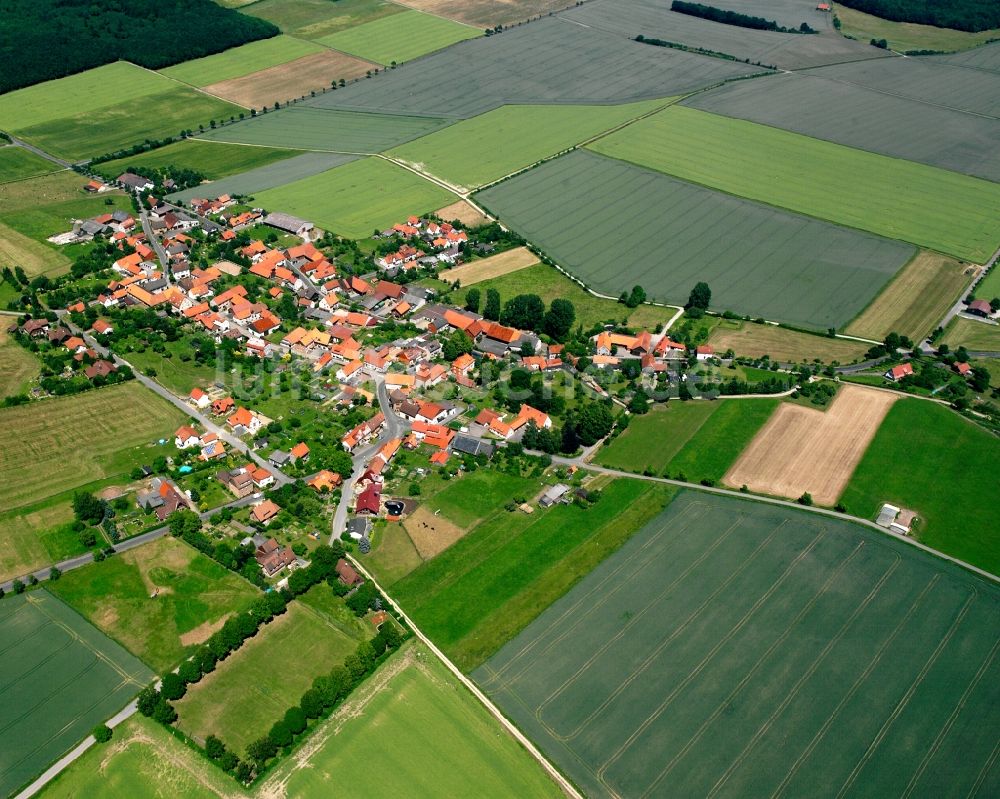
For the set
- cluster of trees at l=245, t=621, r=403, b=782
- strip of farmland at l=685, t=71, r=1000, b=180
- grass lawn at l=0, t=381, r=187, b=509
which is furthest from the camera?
strip of farmland at l=685, t=71, r=1000, b=180

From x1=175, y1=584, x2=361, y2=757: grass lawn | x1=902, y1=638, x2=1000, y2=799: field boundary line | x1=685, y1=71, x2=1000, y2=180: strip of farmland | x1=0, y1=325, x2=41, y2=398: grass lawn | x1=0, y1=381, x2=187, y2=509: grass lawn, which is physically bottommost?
x1=0, y1=325, x2=41, y2=398: grass lawn

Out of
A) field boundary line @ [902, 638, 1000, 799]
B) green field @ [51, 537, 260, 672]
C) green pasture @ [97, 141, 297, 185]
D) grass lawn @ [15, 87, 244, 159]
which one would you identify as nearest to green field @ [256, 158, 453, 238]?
green pasture @ [97, 141, 297, 185]

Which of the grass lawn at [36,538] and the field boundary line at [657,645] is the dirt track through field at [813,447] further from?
the grass lawn at [36,538]

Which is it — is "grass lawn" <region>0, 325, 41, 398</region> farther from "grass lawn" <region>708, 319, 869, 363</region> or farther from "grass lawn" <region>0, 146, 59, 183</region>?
"grass lawn" <region>708, 319, 869, 363</region>

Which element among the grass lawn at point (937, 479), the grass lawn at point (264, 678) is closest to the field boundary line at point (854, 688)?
the grass lawn at point (937, 479)

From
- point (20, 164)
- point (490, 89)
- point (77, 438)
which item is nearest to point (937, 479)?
point (77, 438)
